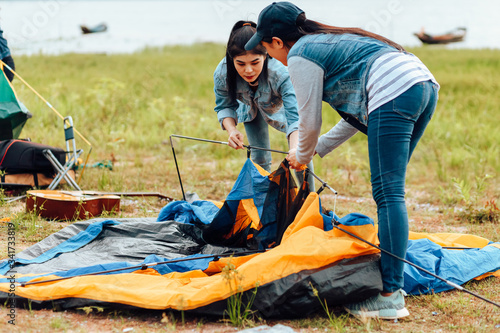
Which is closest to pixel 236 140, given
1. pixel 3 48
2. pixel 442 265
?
pixel 442 265

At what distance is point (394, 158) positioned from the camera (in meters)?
2.18

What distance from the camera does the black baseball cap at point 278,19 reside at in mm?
2232

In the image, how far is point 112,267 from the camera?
A: 2619 millimetres

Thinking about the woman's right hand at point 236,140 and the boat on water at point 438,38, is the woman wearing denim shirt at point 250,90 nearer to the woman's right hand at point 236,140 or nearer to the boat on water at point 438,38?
the woman's right hand at point 236,140

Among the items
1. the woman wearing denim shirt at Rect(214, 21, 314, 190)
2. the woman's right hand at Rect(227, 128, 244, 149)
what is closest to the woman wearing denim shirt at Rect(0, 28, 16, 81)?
the woman wearing denim shirt at Rect(214, 21, 314, 190)

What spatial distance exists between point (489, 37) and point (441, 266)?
2534 centimetres

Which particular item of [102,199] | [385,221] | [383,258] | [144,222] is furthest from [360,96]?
[102,199]

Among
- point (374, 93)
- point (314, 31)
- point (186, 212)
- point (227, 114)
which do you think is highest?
point (314, 31)

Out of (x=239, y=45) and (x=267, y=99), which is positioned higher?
(x=239, y=45)

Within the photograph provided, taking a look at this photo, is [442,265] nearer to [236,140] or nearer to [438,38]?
[236,140]

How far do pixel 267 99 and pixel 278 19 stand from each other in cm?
107

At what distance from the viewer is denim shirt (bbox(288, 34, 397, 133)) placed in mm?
2186

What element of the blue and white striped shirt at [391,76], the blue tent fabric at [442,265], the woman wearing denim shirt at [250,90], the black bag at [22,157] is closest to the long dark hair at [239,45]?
the woman wearing denim shirt at [250,90]

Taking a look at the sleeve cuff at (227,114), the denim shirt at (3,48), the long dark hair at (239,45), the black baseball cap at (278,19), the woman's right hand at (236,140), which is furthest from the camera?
the denim shirt at (3,48)
